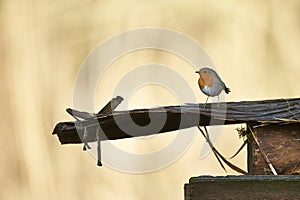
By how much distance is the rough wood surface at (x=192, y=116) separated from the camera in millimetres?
1070

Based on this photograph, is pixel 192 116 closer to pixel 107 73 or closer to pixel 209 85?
pixel 209 85

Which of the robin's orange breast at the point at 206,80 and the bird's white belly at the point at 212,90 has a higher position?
the robin's orange breast at the point at 206,80

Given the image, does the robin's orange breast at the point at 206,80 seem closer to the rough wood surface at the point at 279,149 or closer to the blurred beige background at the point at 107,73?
the rough wood surface at the point at 279,149

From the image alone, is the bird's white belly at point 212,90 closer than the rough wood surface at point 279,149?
No

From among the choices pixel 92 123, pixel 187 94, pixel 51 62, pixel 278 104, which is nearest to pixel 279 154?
pixel 278 104

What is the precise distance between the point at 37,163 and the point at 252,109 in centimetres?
107

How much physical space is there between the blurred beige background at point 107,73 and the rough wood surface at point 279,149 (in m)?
0.87

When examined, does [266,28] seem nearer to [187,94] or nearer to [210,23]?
[210,23]

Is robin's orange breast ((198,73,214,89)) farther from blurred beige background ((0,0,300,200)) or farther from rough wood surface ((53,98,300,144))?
blurred beige background ((0,0,300,200))

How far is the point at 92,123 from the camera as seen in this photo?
3.76 ft

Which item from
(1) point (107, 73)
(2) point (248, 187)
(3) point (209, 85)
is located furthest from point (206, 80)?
(1) point (107, 73)

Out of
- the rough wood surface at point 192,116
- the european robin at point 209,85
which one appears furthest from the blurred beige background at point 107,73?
the rough wood surface at point 192,116

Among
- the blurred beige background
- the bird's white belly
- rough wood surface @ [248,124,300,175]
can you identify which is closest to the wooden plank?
rough wood surface @ [248,124,300,175]

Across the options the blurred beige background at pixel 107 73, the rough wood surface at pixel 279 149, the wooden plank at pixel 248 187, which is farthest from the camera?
the blurred beige background at pixel 107 73
